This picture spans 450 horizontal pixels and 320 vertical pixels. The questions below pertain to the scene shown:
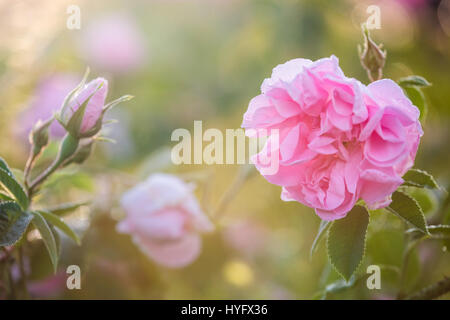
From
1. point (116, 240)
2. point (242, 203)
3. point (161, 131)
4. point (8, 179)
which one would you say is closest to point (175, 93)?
point (161, 131)

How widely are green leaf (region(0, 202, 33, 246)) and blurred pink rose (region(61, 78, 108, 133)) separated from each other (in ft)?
0.20

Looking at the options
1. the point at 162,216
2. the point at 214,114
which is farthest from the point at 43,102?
the point at 214,114

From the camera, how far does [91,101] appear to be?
1.01 feet

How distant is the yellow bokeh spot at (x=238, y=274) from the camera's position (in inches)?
23.4

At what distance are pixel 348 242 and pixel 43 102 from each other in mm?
433

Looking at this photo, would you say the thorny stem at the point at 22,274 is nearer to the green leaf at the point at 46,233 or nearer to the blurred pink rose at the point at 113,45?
the green leaf at the point at 46,233

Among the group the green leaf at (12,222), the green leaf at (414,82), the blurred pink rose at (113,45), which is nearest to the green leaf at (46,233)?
the green leaf at (12,222)

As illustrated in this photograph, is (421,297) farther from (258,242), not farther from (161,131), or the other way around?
(161,131)

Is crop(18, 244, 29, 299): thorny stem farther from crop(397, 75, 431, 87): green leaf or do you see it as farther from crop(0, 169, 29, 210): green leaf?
crop(397, 75, 431, 87): green leaf

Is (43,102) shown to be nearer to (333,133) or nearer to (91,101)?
(91,101)

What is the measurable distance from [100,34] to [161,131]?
0.25m

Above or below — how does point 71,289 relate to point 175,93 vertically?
below

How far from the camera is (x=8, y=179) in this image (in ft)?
1.01

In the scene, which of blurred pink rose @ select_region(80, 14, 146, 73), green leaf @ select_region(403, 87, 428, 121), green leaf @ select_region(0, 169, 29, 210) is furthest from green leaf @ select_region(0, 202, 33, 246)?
blurred pink rose @ select_region(80, 14, 146, 73)
